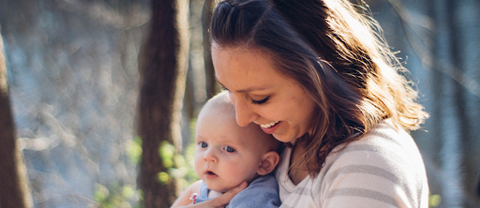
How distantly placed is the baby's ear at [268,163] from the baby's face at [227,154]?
0.08 feet

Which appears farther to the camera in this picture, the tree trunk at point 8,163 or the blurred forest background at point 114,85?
the blurred forest background at point 114,85

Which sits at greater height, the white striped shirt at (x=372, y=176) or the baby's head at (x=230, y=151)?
the white striped shirt at (x=372, y=176)

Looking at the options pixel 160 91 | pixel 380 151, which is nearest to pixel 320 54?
pixel 380 151

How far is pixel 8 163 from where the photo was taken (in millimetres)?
2846

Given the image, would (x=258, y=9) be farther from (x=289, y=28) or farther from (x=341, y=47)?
(x=341, y=47)

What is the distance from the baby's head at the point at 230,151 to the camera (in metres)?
1.54

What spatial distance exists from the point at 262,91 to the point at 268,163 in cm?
59

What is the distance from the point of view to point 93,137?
5.52 metres

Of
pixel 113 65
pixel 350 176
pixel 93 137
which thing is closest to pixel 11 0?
pixel 113 65

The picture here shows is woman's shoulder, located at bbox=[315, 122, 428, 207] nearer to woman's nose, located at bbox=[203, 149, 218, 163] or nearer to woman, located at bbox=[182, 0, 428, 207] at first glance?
woman, located at bbox=[182, 0, 428, 207]

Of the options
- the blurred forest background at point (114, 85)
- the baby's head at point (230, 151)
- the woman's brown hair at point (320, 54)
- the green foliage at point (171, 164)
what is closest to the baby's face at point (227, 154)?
the baby's head at point (230, 151)

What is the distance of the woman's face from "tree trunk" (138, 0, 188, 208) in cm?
158

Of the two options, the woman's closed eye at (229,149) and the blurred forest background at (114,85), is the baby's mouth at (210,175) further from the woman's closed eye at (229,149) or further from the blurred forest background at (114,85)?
the blurred forest background at (114,85)

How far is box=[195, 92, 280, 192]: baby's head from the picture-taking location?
154 centimetres
